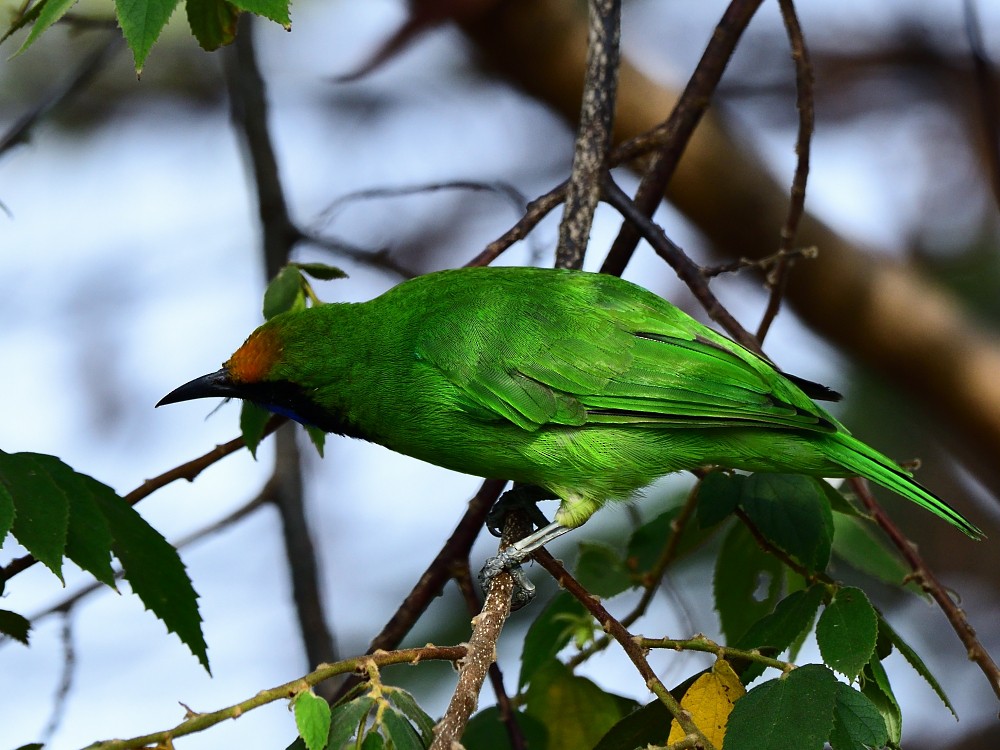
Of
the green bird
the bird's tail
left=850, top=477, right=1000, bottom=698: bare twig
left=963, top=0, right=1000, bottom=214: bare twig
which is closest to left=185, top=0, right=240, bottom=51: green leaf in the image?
the green bird

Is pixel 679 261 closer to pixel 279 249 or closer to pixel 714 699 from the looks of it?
pixel 714 699

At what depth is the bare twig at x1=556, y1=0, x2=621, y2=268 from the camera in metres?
3.67

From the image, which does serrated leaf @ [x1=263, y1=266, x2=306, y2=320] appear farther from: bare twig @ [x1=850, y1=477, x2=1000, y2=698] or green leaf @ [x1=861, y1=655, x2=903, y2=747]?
green leaf @ [x1=861, y1=655, x2=903, y2=747]

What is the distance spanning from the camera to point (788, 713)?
2246 millimetres

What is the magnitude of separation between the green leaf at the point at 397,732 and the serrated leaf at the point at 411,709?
53 mm

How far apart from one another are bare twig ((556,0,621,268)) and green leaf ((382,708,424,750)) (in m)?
1.90

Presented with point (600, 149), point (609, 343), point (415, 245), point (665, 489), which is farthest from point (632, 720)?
point (415, 245)

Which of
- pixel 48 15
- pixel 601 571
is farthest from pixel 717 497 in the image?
pixel 48 15

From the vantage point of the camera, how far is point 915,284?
5273 mm

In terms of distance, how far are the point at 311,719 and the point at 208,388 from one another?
5.50ft

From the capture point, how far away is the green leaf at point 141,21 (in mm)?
2326

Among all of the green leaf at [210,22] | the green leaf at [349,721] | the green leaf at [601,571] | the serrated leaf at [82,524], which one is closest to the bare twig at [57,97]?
the green leaf at [210,22]

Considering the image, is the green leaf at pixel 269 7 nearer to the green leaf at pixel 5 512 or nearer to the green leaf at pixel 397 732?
the green leaf at pixel 5 512

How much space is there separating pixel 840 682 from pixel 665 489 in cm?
336
